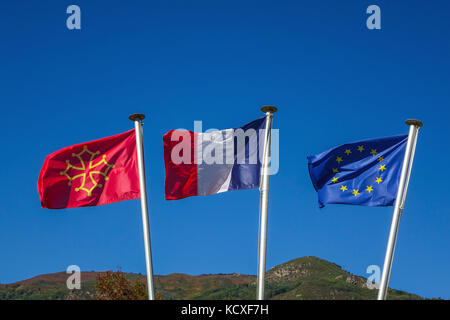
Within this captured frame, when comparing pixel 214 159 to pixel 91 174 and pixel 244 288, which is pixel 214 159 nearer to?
pixel 91 174

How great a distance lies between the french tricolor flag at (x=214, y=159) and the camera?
2025cm

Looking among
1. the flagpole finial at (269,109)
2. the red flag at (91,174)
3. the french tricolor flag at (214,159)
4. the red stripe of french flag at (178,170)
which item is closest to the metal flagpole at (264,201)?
the flagpole finial at (269,109)

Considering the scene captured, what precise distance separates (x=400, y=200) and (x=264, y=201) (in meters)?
4.16

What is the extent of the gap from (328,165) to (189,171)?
15.2ft

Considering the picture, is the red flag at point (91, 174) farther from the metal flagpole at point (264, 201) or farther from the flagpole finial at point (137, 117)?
the metal flagpole at point (264, 201)

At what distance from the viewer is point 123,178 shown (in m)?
20.4

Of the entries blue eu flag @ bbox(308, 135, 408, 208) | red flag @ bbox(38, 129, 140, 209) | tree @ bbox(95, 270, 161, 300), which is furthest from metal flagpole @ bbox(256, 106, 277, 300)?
tree @ bbox(95, 270, 161, 300)

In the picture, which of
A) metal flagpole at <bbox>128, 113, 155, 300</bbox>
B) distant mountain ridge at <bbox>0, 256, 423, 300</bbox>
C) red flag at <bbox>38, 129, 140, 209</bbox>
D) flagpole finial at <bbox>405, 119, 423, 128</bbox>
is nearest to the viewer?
metal flagpole at <bbox>128, 113, 155, 300</bbox>

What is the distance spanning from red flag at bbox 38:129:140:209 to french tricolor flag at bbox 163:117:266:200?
140 cm

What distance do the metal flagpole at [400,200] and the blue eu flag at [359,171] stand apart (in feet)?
2.01

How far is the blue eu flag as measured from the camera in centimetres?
2017

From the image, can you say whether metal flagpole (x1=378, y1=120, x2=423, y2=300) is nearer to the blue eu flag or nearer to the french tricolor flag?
the blue eu flag
